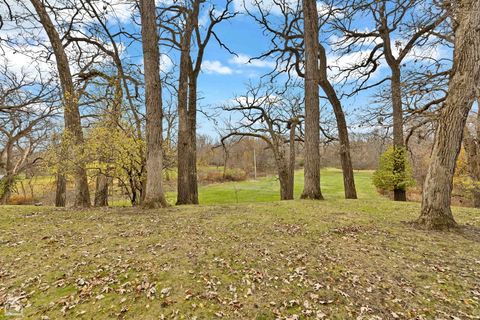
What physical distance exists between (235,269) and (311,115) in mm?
5659

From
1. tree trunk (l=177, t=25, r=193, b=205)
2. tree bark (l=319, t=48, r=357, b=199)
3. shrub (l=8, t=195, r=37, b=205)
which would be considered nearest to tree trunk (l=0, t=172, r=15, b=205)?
shrub (l=8, t=195, r=37, b=205)

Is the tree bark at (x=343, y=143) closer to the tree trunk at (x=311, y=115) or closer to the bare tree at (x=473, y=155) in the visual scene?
the tree trunk at (x=311, y=115)

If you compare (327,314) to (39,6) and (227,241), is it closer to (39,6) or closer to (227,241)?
(227,241)

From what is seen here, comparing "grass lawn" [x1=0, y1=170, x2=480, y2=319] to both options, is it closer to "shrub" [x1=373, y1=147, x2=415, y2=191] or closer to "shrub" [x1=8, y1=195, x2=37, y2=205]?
"shrub" [x1=373, y1=147, x2=415, y2=191]

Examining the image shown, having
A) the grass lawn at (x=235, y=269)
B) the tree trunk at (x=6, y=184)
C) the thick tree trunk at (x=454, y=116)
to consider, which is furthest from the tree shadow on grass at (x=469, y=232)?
the tree trunk at (x=6, y=184)

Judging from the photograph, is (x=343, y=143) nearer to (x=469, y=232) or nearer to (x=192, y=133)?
(x=469, y=232)

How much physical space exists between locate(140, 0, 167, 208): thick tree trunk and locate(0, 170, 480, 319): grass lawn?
1.24 meters

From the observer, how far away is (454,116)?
13.9 feet

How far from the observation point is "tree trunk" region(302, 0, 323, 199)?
7.45 m

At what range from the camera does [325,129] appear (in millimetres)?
12312

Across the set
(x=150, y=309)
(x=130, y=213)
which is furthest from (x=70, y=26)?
(x=150, y=309)

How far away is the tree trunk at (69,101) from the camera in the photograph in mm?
6305

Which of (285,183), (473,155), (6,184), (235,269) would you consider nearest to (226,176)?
(285,183)

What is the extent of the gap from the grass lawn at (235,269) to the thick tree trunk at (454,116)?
459mm
